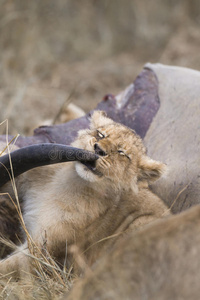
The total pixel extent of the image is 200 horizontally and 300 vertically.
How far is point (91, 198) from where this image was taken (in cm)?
280

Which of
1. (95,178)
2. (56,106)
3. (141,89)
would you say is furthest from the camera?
(56,106)

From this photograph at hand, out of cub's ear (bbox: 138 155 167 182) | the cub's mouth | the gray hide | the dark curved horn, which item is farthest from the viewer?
the gray hide

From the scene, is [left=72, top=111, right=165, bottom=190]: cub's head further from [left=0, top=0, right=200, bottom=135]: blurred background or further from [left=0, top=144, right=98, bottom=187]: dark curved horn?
[left=0, top=0, right=200, bottom=135]: blurred background

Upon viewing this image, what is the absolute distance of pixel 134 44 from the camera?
311 inches

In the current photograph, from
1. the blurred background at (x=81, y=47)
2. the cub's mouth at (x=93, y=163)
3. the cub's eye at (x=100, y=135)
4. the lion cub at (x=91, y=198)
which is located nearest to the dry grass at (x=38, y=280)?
the lion cub at (x=91, y=198)

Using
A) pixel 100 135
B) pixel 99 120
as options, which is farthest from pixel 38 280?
pixel 99 120

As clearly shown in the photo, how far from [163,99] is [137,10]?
470cm

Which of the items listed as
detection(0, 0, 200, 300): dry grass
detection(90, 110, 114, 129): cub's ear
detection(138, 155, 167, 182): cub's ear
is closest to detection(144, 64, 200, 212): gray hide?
detection(138, 155, 167, 182): cub's ear

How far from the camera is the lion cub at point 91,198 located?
8.71 feet

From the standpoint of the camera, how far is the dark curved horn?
99.7 inches

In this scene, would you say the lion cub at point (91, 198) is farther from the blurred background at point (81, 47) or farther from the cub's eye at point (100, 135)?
the blurred background at point (81, 47)

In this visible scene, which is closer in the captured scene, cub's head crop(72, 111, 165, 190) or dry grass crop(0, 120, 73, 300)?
dry grass crop(0, 120, 73, 300)

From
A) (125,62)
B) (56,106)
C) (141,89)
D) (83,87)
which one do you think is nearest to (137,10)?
(125,62)

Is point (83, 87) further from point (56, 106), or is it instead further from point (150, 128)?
point (150, 128)
